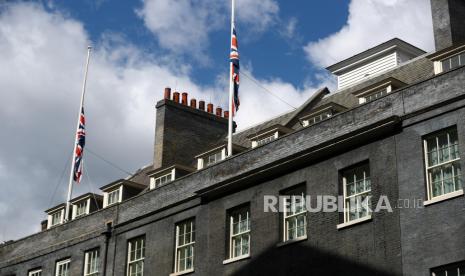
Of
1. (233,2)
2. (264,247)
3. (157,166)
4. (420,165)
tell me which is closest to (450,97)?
(420,165)

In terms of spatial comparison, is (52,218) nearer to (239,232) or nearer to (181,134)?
(181,134)

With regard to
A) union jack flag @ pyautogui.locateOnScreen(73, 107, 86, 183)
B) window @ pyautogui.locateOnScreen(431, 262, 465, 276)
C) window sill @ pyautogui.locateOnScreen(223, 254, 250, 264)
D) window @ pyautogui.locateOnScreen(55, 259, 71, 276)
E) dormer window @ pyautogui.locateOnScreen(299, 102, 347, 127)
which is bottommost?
window @ pyautogui.locateOnScreen(431, 262, 465, 276)

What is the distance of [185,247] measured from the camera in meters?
34.6

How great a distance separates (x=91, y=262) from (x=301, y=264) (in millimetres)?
13308

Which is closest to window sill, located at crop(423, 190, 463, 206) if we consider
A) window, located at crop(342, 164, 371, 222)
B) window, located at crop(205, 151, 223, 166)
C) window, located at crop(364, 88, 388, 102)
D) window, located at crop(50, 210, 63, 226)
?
window, located at crop(342, 164, 371, 222)

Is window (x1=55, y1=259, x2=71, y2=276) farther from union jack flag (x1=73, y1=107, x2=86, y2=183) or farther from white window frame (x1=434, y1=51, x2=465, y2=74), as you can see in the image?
white window frame (x1=434, y1=51, x2=465, y2=74)

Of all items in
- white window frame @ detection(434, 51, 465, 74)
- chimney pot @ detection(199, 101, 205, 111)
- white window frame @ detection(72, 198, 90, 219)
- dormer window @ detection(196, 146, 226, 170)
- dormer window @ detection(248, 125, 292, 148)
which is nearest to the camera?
white window frame @ detection(434, 51, 465, 74)

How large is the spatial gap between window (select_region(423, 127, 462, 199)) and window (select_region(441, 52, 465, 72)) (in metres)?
3.41

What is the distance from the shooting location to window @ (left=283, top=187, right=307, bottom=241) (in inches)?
1178

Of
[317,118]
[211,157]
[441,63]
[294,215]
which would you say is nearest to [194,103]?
[211,157]

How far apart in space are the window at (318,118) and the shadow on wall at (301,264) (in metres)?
5.10

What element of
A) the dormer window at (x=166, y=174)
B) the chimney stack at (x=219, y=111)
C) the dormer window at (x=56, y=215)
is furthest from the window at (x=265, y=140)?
the dormer window at (x=56, y=215)

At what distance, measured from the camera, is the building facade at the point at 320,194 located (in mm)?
26141

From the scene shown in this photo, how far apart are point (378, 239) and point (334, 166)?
332 centimetres
